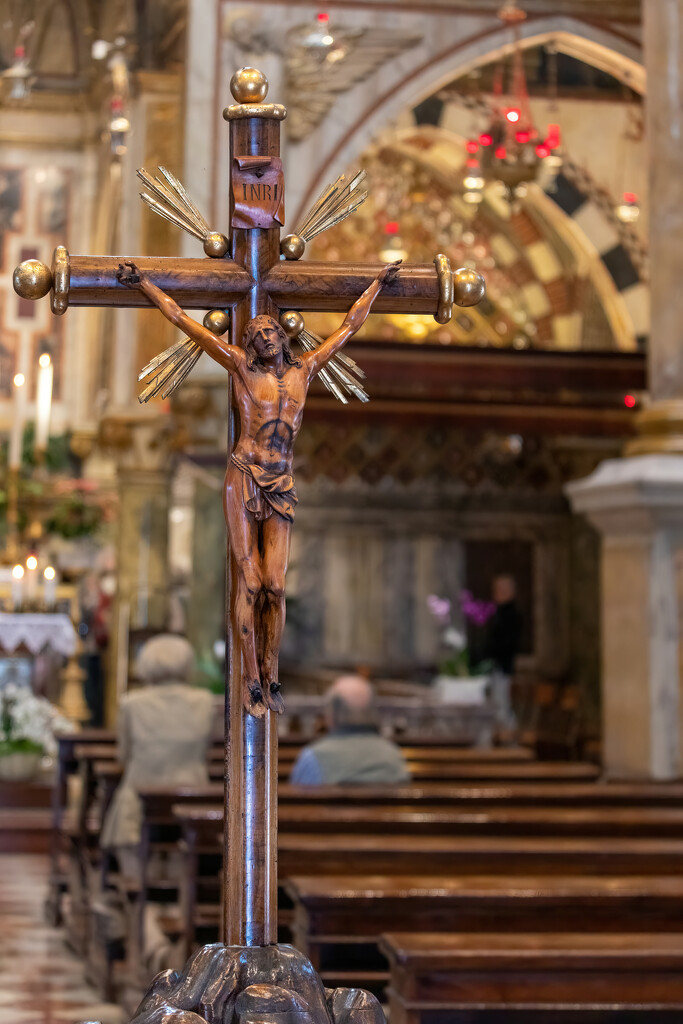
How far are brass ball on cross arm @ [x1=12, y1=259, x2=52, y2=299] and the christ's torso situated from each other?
0.30 meters

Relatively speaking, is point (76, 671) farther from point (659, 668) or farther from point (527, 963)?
point (527, 963)

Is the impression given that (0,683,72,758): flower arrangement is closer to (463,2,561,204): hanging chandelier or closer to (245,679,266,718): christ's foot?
(463,2,561,204): hanging chandelier

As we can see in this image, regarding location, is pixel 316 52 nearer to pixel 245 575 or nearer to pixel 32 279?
pixel 32 279

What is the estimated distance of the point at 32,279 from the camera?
7.18 ft

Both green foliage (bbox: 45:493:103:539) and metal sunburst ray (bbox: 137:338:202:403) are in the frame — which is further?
green foliage (bbox: 45:493:103:539)

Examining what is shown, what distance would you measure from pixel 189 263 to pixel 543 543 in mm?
15701

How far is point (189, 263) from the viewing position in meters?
2.32

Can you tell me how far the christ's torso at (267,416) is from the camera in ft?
7.23

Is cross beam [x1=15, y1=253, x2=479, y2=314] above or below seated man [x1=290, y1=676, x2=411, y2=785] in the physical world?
above

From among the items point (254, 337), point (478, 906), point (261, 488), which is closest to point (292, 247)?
point (254, 337)

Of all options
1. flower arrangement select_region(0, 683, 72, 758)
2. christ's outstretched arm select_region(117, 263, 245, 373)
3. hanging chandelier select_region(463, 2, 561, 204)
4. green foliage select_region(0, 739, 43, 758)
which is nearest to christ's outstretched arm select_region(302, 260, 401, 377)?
christ's outstretched arm select_region(117, 263, 245, 373)

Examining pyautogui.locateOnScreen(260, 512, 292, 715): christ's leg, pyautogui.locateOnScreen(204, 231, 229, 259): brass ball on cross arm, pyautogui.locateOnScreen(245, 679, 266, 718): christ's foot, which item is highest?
pyautogui.locateOnScreen(204, 231, 229, 259): brass ball on cross arm

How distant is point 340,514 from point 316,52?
718 centimetres

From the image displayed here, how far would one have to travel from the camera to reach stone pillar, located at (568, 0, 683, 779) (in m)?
6.96
